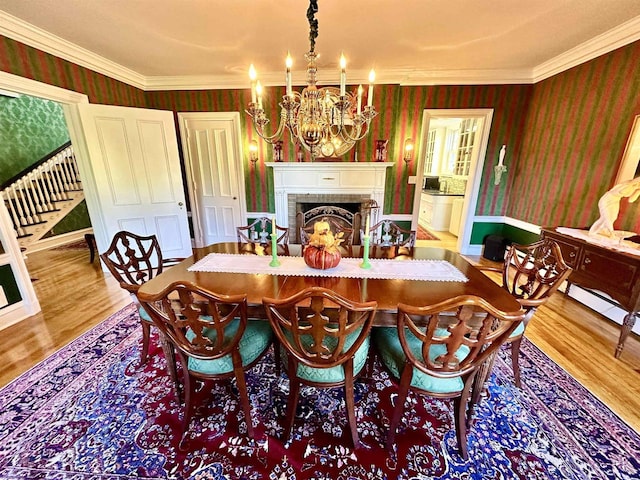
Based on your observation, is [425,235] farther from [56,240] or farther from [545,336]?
[56,240]

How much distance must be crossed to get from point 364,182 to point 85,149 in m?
3.58

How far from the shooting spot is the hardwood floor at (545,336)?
1688 millimetres

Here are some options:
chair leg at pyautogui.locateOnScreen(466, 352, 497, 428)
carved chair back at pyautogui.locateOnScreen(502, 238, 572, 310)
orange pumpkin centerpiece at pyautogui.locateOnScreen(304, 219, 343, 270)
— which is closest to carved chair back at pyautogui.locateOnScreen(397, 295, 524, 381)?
chair leg at pyautogui.locateOnScreen(466, 352, 497, 428)

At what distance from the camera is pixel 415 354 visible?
1.28 m

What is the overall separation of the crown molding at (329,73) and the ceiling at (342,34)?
0.01m

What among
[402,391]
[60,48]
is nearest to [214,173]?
[60,48]

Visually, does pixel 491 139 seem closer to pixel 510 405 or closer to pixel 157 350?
pixel 510 405

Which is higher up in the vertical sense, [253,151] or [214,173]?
[253,151]

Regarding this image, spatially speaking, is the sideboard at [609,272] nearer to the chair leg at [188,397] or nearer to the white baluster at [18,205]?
the chair leg at [188,397]

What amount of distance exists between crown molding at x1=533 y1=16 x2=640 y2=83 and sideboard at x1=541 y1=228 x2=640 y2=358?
1902 millimetres

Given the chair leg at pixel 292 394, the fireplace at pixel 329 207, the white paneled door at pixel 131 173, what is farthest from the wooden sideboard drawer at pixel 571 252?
the white paneled door at pixel 131 173

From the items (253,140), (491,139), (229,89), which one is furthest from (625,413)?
(229,89)

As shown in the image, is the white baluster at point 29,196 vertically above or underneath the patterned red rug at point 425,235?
above

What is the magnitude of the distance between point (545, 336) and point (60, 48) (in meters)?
5.45
